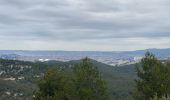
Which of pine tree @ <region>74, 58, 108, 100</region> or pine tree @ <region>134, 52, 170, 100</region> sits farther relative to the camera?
pine tree @ <region>134, 52, 170, 100</region>

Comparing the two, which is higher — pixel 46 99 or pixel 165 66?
pixel 165 66

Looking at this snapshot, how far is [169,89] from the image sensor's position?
42.9m

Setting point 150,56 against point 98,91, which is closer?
point 98,91

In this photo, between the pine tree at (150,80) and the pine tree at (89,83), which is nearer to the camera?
the pine tree at (89,83)

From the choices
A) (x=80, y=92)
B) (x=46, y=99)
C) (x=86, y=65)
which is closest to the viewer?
(x=46, y=99)

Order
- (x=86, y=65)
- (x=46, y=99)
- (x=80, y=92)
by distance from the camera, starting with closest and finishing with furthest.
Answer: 1. (x=46, y=99)
2. (x=80, y=92)
3. (x=86, y=65)

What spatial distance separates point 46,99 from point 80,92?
4.41m

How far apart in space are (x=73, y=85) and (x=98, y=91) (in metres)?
2.73

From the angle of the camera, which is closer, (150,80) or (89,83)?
(89,83)

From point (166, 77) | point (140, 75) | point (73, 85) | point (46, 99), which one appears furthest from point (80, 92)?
point (166, 77)

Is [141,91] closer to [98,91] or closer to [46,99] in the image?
[98,91]

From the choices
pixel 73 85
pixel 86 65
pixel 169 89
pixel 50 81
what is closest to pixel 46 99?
pixel 50 81

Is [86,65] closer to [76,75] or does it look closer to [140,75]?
[76,75]

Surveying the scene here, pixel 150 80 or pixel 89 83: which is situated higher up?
pixel 150 80
